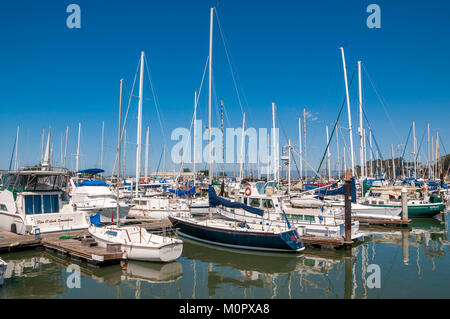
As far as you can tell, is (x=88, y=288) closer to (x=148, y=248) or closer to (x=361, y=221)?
(x=148, y=248)

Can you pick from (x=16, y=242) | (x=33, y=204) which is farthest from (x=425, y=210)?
(x=16, y=242)

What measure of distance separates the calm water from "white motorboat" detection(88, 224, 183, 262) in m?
0.51

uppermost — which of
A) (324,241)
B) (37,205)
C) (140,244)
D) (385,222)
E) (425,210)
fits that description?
(37,205)

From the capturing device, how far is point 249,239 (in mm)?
20422

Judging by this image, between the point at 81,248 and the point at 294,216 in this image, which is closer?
the point at 81,248

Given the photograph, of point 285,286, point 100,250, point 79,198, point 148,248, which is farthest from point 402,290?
point 79,198

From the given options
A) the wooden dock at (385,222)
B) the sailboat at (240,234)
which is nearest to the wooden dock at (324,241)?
the sailboat at (240,234)

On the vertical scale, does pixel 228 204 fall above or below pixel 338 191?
below

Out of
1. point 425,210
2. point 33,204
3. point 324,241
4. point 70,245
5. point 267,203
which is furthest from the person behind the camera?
point 425,210

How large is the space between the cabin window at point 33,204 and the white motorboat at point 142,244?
22.2 ft

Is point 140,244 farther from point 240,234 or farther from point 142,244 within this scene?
point 240,234

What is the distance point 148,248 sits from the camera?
16969 millimetres

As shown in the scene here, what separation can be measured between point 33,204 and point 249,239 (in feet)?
49.8
